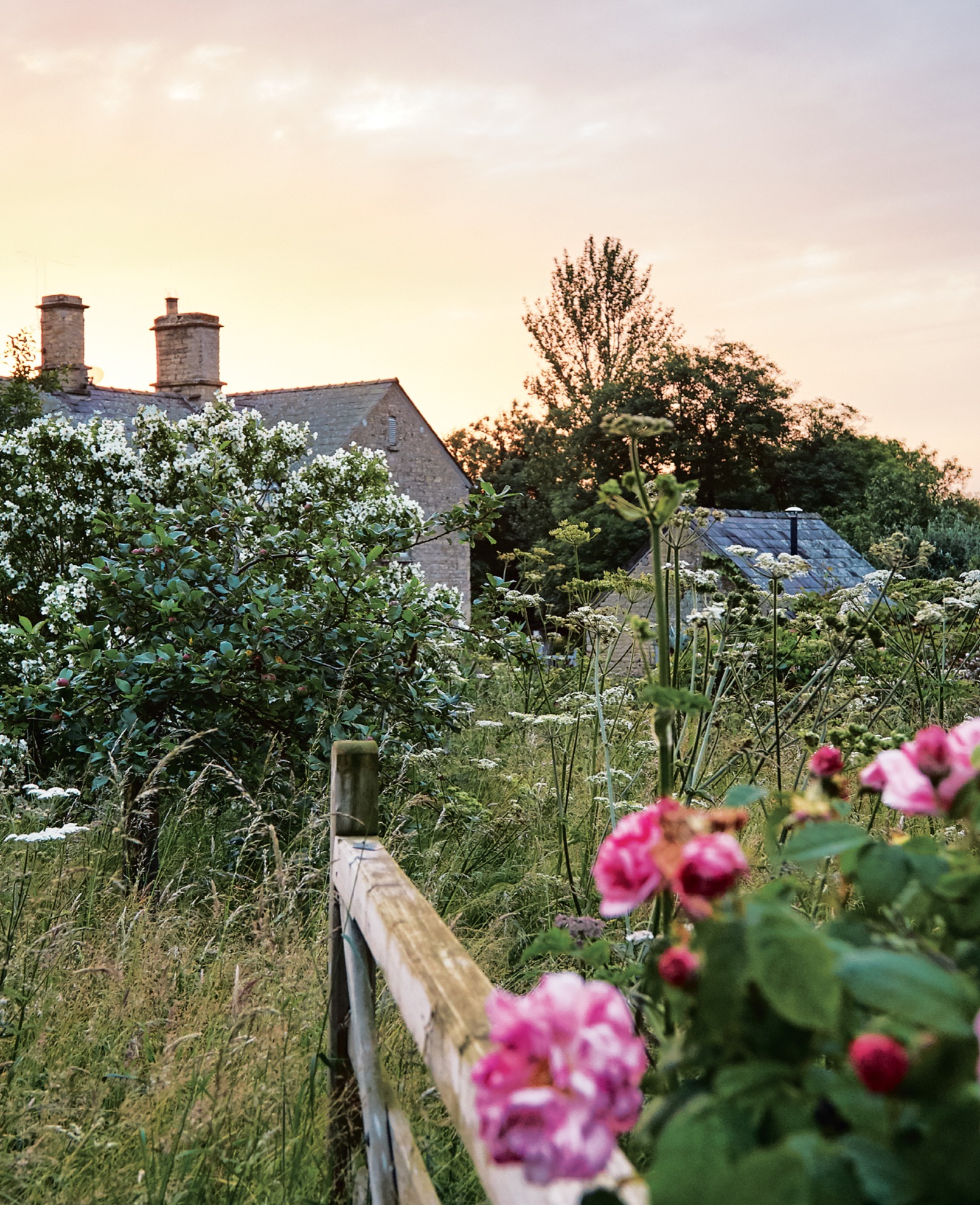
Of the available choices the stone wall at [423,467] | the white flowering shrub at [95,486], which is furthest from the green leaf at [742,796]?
the stone wall at [423,467]

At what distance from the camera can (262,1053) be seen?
2.59 m

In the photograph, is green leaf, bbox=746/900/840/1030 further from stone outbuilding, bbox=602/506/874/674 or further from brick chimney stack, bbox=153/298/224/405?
brick chimney stack, bbox=153/298/224/405

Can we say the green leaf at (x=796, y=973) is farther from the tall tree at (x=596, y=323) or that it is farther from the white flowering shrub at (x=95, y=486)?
the tall tree at (x=596, y=323)

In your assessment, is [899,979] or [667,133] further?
[667,133]

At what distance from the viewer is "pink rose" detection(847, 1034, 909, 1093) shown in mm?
601

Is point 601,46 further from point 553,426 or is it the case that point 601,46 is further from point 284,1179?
point 553,426

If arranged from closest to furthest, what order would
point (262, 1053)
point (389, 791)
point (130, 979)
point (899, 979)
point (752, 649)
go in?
point (899, 979) < point (262, 1053) < point (130, 979) < point (752, 649) < point (389, 791)

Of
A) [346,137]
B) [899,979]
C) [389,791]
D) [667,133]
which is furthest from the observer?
[346,137]

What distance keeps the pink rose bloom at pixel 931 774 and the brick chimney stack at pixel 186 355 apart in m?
28.6

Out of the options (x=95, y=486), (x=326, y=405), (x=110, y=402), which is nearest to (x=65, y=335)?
(x=110, y=402)

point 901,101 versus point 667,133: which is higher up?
point 667,133

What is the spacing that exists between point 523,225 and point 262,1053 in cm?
1764

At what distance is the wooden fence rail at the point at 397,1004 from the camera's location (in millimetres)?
1164

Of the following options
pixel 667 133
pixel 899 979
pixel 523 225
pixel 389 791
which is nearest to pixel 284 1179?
pixel 899 979
